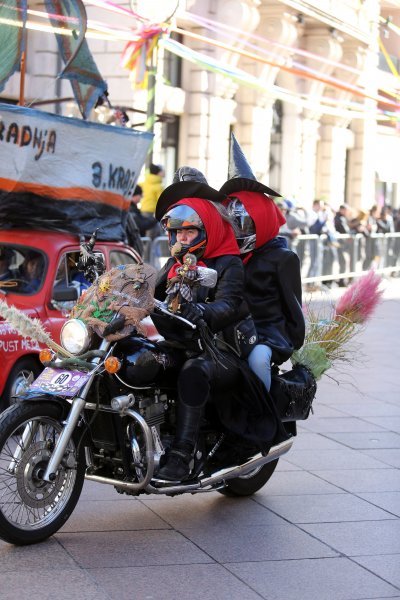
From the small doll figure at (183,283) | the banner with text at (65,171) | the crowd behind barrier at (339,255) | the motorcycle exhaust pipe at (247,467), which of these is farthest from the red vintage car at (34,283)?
the crowd behind barrier at (339,255)

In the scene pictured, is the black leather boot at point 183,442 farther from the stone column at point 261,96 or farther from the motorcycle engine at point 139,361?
the stone column at point 261,96

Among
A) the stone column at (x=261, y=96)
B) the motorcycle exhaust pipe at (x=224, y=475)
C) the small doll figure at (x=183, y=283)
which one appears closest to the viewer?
the small doll figure at (x=183, y=283)

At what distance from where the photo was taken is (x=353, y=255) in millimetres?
22328

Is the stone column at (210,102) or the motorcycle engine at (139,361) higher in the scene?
the stone column at (210,102)

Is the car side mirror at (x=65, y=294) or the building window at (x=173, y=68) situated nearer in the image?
the car side mirror at (x=65, y=294)

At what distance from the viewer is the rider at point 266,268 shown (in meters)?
6.28

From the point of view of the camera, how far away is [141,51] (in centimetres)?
1588

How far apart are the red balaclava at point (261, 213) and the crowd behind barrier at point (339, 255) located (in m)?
12.2

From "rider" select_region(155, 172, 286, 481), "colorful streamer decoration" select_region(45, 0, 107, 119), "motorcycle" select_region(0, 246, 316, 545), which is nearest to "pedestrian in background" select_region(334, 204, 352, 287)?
"colorful streamer decoration" select_region(45, 0, 107, 119)

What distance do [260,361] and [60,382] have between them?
115cm

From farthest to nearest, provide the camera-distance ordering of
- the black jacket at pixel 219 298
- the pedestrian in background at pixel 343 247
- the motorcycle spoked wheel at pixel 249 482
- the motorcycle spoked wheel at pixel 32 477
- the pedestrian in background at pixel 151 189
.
Answer: 1. the pedestrian in background at pixel 343 247
2. the pedestrian in background at pixel 151 189
3. the motorcycle spoked wheel at pixel 249 482
4. the black jacket at pixel 219 298
5. the motorcycle spoked wheel at pixel 32 477

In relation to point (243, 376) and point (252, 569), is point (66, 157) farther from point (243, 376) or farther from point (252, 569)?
point (252, 569)

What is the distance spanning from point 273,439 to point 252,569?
35.5 inches

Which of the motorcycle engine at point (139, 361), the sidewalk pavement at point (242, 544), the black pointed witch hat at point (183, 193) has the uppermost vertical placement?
the black pointed witch hat at point (183, 193)
